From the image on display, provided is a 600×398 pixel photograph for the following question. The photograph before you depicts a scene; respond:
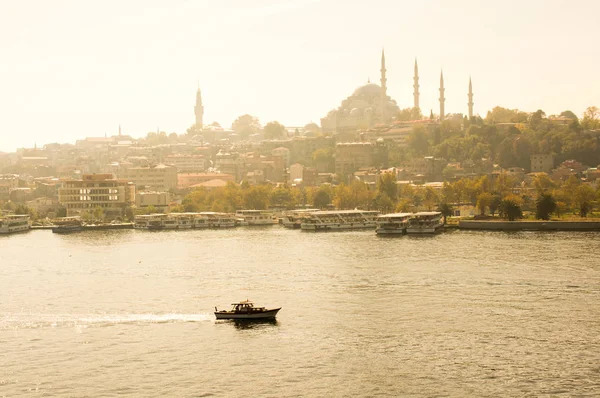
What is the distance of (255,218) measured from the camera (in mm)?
66312

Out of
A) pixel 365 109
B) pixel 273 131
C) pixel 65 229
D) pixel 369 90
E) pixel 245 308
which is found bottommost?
pixel 245 308

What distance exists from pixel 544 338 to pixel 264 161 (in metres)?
81.9

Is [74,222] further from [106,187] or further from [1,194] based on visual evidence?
[1,194]

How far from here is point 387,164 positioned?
3819 inches

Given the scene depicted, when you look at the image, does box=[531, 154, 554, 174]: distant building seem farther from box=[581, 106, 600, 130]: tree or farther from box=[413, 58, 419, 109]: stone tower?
box=[413, 58, 419, 109]: stone tower

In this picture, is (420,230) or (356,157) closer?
(420,230)

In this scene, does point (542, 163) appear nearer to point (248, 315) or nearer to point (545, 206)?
point (545, 206)

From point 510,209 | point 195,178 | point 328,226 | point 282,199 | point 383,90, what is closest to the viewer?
point 510,209

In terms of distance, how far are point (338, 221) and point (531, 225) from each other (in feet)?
39.0

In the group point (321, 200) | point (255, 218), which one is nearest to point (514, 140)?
point (321, 200)

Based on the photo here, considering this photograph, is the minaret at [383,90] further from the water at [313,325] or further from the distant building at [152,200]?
the water at [313,325]

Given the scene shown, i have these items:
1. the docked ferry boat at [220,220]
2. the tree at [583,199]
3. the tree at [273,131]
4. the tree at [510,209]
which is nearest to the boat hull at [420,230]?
the tree at [510,209]

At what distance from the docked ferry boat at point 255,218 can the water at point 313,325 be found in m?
23.5

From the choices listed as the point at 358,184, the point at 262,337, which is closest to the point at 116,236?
the point at 358,184
